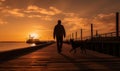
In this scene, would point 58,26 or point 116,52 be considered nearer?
point 58,26

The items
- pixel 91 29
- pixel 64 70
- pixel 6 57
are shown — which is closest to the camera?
pixel 64 70

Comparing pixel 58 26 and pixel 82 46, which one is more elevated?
pixel 58 26

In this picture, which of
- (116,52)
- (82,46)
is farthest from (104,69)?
(116,52)

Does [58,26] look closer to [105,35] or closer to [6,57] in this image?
[6,57]

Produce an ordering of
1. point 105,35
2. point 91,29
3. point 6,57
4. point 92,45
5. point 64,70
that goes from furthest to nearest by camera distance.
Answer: point 91,29 → point 92,45 → point 105,35 → point 6,57 → point 64,70

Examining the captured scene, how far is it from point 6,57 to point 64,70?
6.70m

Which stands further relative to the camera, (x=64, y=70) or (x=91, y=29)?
(x=91, y=29)

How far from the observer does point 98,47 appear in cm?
4447

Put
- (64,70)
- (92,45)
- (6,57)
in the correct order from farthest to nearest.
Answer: (92,45), (6,57), (64,70)

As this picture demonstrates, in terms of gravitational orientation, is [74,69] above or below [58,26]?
below

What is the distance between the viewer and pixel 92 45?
50125 mm

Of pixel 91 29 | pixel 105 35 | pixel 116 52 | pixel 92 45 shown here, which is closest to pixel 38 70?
pixel 116 52

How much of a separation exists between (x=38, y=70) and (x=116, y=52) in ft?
95.0

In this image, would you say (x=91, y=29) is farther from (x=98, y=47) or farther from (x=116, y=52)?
(x=116, y=52)
